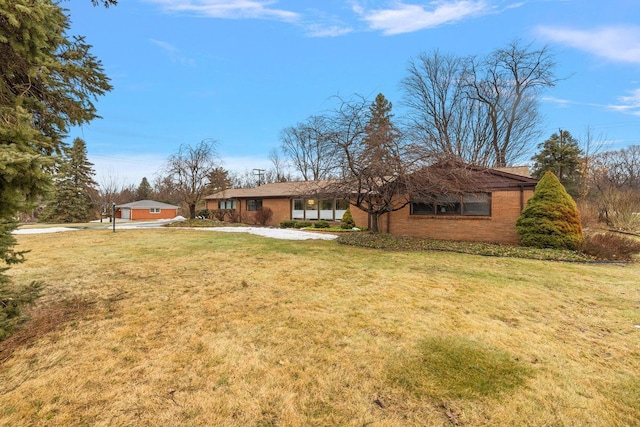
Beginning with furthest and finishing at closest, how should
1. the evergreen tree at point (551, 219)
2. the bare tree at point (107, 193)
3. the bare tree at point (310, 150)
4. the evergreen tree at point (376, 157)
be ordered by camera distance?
the bare tree at point (107, 193)
the bare tree at point (310, 150)
the evergreen tree at point (376, 157)
the evergreen tree at point (551, 219)

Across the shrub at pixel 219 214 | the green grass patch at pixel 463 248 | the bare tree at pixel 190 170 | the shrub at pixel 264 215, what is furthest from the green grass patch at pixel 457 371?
A: the shrub at pixel 219 214

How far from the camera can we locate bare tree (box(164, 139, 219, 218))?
2328 cm

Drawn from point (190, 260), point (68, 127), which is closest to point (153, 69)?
point (190, 260)

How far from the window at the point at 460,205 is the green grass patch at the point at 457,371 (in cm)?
923

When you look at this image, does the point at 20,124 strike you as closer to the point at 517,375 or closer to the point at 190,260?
the point at 517,375

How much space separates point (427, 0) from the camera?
31.9ft

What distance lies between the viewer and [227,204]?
2689 cm

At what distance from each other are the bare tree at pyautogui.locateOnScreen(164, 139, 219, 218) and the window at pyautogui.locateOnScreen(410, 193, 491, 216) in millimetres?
18506

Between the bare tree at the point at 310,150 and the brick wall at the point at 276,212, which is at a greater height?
the bare tree at the point at 310,150

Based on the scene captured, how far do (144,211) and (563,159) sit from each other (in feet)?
149

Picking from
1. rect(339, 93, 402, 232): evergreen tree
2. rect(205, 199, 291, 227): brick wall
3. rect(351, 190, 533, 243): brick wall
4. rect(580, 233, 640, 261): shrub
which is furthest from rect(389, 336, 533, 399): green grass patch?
rect(205, 199, 291, 227): brick wall

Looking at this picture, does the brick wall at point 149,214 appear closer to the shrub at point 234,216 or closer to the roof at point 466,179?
the shrub at point 234,216

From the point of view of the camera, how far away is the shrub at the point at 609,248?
868 centimetres

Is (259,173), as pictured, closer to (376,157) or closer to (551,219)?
(376,157)
